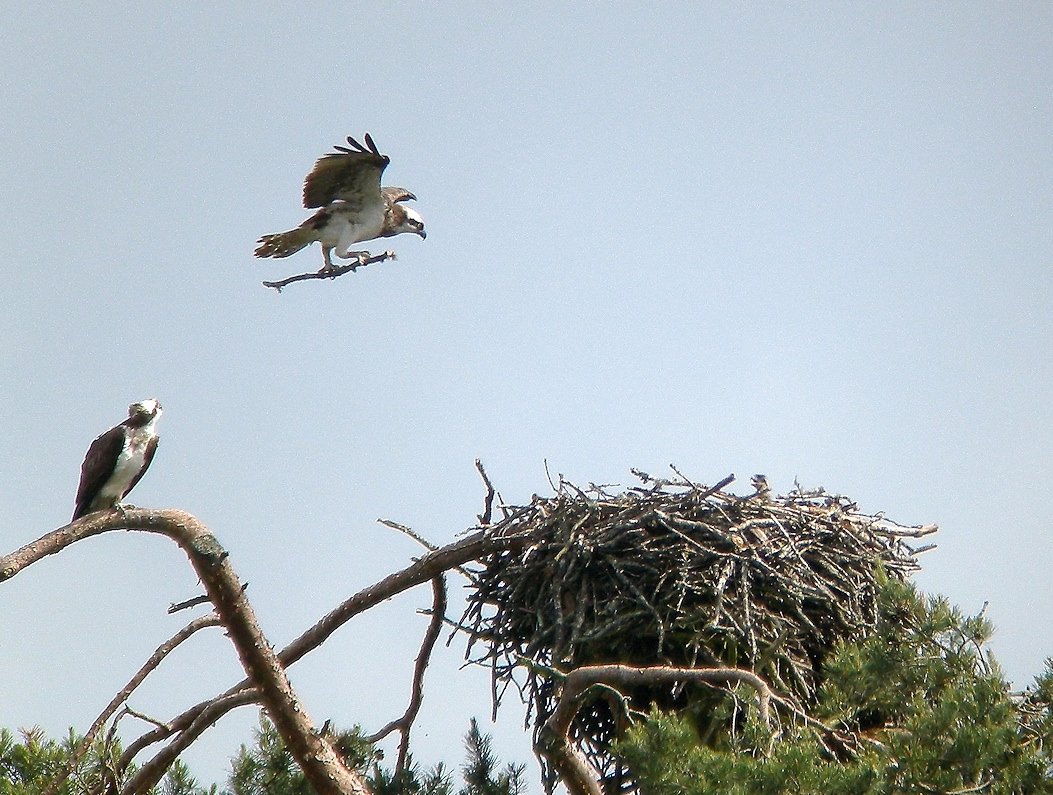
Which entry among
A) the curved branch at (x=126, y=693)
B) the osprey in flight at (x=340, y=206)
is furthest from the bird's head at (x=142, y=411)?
the osprey in flight at (x=340, y=206)

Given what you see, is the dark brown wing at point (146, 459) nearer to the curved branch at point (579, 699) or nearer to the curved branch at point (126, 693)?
the curved branch at point (126, 693)

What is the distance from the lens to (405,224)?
10.3 m

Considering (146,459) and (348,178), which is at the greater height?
(348,178)

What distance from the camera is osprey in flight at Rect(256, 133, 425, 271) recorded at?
8.72 m

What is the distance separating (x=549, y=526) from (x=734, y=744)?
9.18 ft

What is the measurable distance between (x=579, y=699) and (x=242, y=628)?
1440 millimetres

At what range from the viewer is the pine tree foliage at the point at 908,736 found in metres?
3.67

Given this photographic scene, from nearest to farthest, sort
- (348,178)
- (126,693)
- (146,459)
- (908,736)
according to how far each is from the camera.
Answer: (908,736) < (126,693) < (146,459) < (348,178)

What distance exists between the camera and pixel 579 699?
5227mm

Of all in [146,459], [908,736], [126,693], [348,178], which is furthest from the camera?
[348,178]

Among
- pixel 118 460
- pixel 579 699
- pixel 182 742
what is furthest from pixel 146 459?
pixel 579 699

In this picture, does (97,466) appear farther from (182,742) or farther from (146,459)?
(182,742)

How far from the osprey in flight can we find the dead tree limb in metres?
3.94

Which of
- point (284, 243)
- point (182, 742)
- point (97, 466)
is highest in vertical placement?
point (284, 243)
